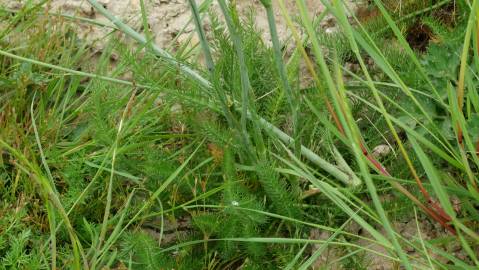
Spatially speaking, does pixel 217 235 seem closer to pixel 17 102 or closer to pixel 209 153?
pixel 209 153

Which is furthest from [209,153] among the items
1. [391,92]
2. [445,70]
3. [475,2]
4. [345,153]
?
[475,2]

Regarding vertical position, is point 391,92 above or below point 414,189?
above

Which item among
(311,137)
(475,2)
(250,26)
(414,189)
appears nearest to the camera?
(475,2)

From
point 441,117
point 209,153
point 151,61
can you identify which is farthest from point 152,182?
point 441,117

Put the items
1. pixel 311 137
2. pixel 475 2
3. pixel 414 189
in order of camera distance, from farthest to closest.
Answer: pixel 311 137, pixel 414 189, pixel 475 2

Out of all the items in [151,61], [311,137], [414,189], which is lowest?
[414,189]

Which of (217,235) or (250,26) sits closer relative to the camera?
(217,235)
